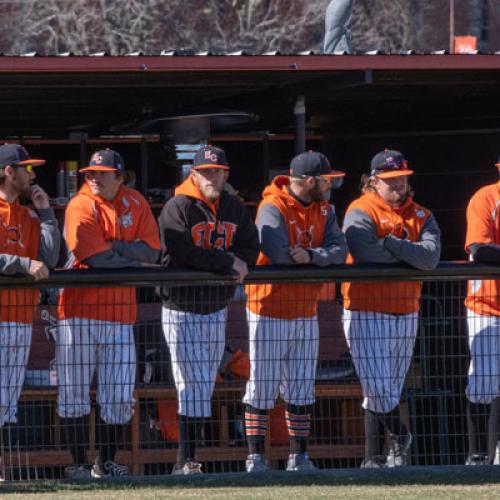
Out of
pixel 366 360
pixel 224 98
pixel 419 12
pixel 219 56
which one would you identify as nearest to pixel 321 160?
pixel 366 360

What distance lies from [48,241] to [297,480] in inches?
73.3

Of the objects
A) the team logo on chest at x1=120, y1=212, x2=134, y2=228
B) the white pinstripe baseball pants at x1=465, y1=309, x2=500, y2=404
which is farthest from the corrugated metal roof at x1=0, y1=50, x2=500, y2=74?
the white pinstripe baseball pants at x1=465, y1=309, x2=500, y2=404

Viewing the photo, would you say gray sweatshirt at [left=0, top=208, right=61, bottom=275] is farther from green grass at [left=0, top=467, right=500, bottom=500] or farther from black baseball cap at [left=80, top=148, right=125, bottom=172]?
green grass at [left=0, top=467, right=500, bottom=500]

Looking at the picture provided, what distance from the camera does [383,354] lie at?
7.54 meters

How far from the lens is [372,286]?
25.2 ft

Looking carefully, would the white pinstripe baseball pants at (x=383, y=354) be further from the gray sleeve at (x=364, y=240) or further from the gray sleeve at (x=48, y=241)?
the gray sleeve at (x=48, y=241)

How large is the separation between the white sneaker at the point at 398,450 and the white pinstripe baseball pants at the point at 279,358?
1.69 ft

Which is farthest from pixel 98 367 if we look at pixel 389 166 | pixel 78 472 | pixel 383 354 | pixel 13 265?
pixel 389 166

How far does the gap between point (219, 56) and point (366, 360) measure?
9.88ft

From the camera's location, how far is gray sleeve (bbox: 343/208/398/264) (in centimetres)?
777

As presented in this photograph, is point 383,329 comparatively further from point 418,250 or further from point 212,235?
point 212,235

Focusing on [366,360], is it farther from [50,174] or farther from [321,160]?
[50,174]

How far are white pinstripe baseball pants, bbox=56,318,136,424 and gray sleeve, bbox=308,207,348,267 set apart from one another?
1091 millimetres

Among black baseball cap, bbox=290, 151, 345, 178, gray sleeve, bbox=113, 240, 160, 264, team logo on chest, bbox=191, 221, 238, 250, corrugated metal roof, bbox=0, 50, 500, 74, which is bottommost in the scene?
gray sleeve, bbox=113, 240, 160, 264
